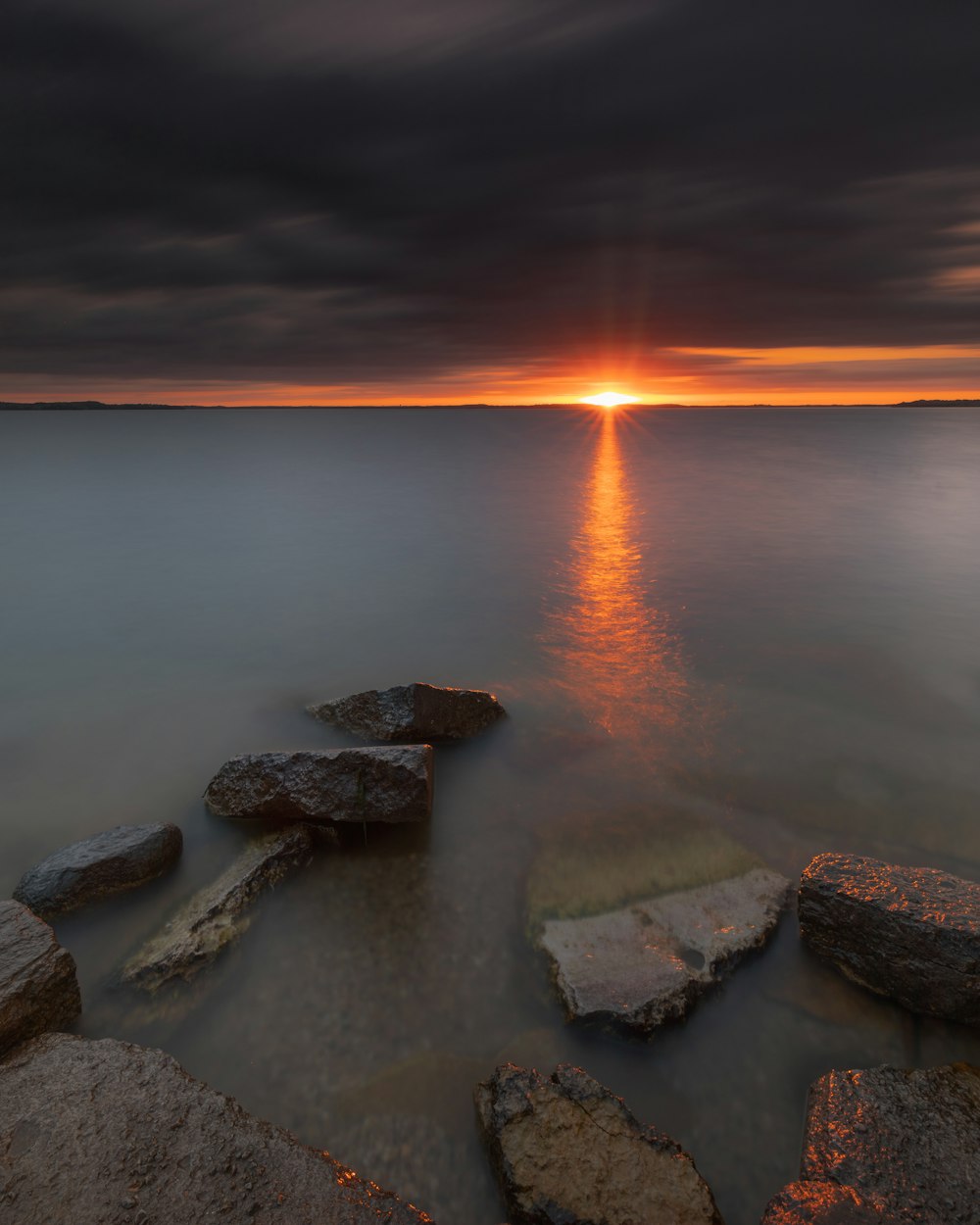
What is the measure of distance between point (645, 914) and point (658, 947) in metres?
0.35

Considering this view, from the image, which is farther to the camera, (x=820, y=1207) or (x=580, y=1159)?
(x=580, y=1159)

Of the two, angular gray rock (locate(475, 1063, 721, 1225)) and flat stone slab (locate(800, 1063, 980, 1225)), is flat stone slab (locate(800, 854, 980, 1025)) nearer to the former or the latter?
flat stone slab (locate(800, 1063, 980, 1225))

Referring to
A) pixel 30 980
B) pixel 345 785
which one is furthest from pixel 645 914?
pixel 30 980

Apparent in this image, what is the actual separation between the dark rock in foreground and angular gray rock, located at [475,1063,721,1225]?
522 mm

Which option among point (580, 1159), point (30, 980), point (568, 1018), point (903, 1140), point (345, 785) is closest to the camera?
point (580, 1159)

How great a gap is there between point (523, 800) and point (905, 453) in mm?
62387

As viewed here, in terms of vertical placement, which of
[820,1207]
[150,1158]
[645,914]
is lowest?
[645,914]

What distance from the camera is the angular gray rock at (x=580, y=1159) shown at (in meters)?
2.97

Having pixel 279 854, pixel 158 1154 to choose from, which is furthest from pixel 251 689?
pixel 158 1154

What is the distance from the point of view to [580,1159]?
123 inches

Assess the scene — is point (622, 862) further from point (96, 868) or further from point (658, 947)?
point (96, 868)

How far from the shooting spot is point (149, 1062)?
10.6 ft

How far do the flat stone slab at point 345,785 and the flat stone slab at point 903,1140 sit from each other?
3298 millimetres

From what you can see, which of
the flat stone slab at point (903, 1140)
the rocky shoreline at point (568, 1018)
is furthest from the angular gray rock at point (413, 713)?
the flat stone slab at point (903, 1140)
